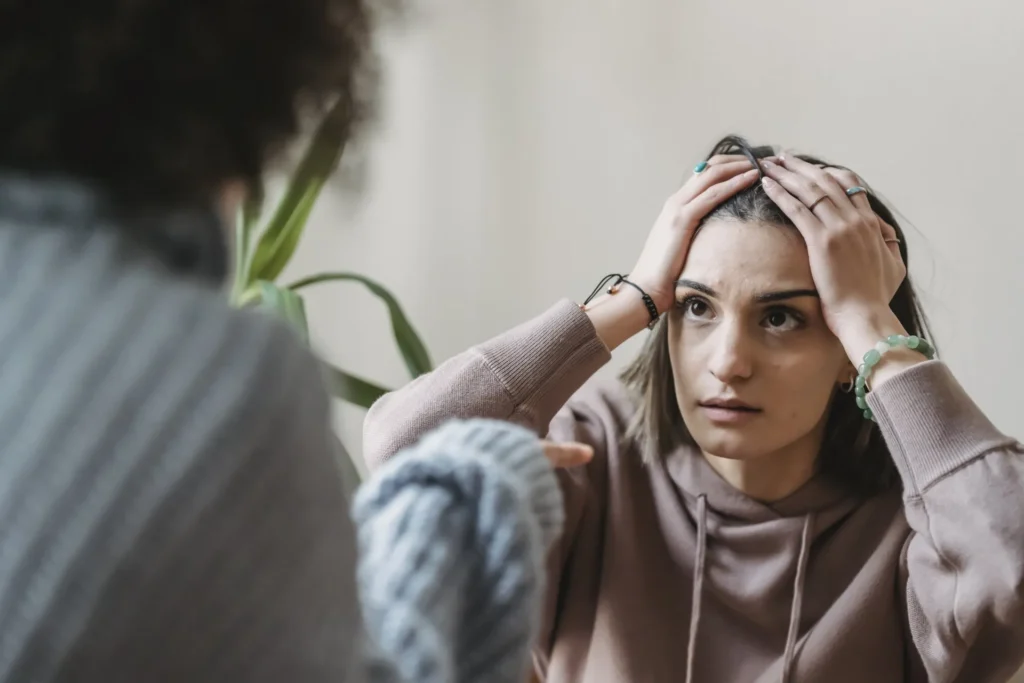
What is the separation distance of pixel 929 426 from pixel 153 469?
0.71 meters

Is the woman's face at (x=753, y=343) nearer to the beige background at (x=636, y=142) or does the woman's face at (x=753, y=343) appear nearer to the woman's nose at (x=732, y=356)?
the woman's nose at (x=732, y=356)

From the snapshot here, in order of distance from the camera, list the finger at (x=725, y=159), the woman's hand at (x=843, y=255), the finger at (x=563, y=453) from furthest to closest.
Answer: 1. the finger at (x=725, y=159)
2. the woman's hand at (x=843, y=255)
3. the finger at (x=563, y=453)

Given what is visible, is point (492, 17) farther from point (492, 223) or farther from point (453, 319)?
point (453, 319)

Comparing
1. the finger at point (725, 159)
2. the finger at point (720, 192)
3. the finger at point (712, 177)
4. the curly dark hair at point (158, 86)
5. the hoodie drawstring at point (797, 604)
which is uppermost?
the curly dark hair at point (158, 86)

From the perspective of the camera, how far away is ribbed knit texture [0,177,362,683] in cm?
25

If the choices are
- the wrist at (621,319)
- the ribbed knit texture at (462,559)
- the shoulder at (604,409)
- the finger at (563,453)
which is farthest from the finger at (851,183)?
the ribbed knit texture at (462,559)

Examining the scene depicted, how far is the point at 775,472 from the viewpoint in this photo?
0.94 metres

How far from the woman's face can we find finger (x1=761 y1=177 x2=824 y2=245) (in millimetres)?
20

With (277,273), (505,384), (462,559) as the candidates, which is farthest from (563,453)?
(277,273)

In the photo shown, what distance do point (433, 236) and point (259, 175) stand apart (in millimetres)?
1228

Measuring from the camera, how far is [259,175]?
12.7 inches

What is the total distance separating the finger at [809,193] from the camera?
2.81 feet

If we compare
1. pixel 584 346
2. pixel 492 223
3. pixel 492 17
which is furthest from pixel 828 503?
pixel 492 17

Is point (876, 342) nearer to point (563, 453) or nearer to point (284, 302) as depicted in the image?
point (563, 453)
